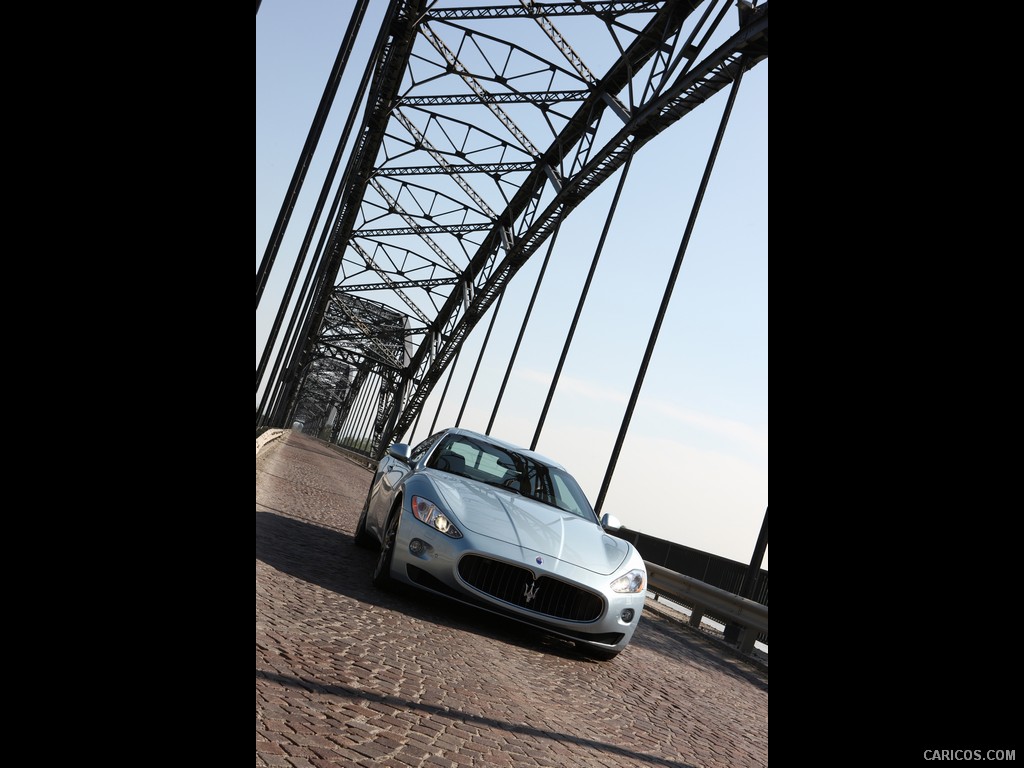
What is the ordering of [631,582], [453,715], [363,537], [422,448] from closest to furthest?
[453,715] < [631,582] < [422,448] < [363,537]

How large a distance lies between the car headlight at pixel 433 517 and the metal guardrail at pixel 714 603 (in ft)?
14.3

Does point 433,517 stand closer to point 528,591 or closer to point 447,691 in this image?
point 528,591

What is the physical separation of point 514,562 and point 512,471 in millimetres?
1988

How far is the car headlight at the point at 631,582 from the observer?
604 centimetres

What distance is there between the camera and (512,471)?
7762 mm

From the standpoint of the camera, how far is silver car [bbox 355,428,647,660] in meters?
5.88

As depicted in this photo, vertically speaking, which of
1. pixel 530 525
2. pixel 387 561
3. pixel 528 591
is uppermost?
pixel 530 525

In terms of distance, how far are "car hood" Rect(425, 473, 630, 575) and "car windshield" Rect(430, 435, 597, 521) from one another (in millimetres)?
336
